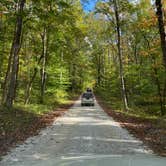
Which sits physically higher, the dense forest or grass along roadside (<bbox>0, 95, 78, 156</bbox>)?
the dense forest

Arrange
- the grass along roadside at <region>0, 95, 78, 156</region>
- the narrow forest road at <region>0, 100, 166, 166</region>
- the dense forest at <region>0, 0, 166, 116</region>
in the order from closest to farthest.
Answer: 1. the narrow forest road at <region>0, 100, 166, 166</region>
2. the grass along roadside at <region>0, 95, 78, 156</region>
3. the dense forest at <region>0, 0, 166, 116</region>

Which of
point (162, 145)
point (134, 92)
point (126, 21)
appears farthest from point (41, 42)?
point (162, 145)

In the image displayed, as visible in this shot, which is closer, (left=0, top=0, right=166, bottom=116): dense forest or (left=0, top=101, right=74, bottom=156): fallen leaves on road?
(left=0, top=101, right=74, bottom=156): fallen leaves on road

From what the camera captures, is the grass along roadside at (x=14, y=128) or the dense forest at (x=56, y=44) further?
the dense forest at (x=56, y=44)

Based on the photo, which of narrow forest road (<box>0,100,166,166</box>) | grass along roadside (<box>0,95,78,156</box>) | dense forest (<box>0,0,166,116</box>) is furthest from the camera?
dense forest (<box>0,0,166,116</box>)

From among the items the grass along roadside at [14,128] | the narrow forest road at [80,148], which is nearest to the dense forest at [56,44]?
the grass along roadside at [14,128]

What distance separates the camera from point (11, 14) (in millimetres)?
21062

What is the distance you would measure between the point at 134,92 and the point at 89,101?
13.6 meters

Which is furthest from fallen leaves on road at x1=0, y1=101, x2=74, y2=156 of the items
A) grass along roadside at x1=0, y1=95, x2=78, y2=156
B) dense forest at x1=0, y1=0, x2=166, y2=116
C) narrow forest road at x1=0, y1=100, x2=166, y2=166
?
dense forest at x1=0, y1=0, x2=166, y2=116

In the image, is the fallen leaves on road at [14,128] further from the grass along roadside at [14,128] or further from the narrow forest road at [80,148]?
the narrow forest road at [80,148]

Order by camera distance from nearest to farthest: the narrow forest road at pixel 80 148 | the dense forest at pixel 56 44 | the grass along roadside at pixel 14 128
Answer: the narrow forest road at pixel 80 148
the grass along roadside at pixel 14 128
the dense forest at pixel 56 44

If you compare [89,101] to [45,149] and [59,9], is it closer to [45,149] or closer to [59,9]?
[59,9]

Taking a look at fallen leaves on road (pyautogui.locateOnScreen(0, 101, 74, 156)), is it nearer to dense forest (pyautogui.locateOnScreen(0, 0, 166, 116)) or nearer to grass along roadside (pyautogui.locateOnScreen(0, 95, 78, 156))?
grass along roadside (pyautogui.locateOnScreen(0, 95, 78, 156))

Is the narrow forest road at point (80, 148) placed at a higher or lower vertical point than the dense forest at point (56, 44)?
lower
